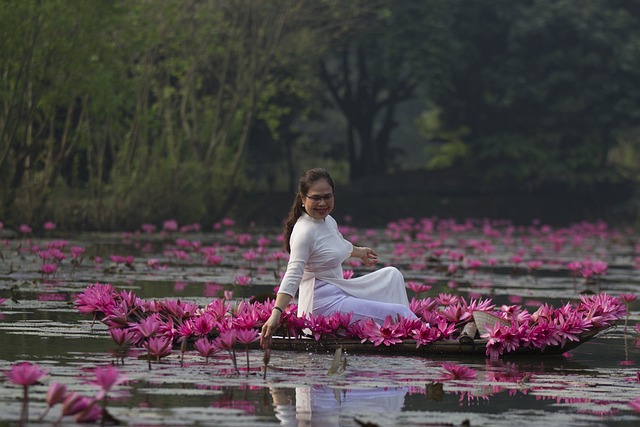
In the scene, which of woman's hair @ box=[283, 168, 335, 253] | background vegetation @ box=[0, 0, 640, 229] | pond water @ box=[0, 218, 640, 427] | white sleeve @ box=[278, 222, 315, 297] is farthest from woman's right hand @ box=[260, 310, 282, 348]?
background vegetation @ box=[0, 0, 640, 229]

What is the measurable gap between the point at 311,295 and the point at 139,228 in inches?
656

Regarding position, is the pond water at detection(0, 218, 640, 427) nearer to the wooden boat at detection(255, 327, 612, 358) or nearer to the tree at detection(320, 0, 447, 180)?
the wooden boat at detection(255, 327, 612, 358)

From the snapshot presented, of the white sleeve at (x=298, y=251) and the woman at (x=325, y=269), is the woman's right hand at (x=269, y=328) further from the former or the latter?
the woman at (x=325, y=269)

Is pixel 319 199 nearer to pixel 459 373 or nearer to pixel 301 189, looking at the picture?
pixel 301 189

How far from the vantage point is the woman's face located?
353 inches

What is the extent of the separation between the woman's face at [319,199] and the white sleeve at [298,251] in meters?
0.12

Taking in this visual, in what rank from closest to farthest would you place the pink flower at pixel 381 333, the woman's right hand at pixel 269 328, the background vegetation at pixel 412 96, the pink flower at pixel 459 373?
the pink flower at pixel 459 373, the woman's right hand at pixel 269 328, the pink flower at pixel 381 333, the background vegetation at pixel 412 96

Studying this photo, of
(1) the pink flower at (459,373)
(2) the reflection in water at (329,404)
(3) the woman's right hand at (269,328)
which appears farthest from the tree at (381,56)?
(2) the reflection in water at (329,404)

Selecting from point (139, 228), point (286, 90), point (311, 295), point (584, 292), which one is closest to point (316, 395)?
point (311, 295)

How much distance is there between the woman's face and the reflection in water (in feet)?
7.14

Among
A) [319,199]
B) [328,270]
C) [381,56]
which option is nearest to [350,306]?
[328,270]

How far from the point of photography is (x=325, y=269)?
9250mm

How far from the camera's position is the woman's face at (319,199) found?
898 centimetres

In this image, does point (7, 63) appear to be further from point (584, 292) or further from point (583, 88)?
point (583, 88)
